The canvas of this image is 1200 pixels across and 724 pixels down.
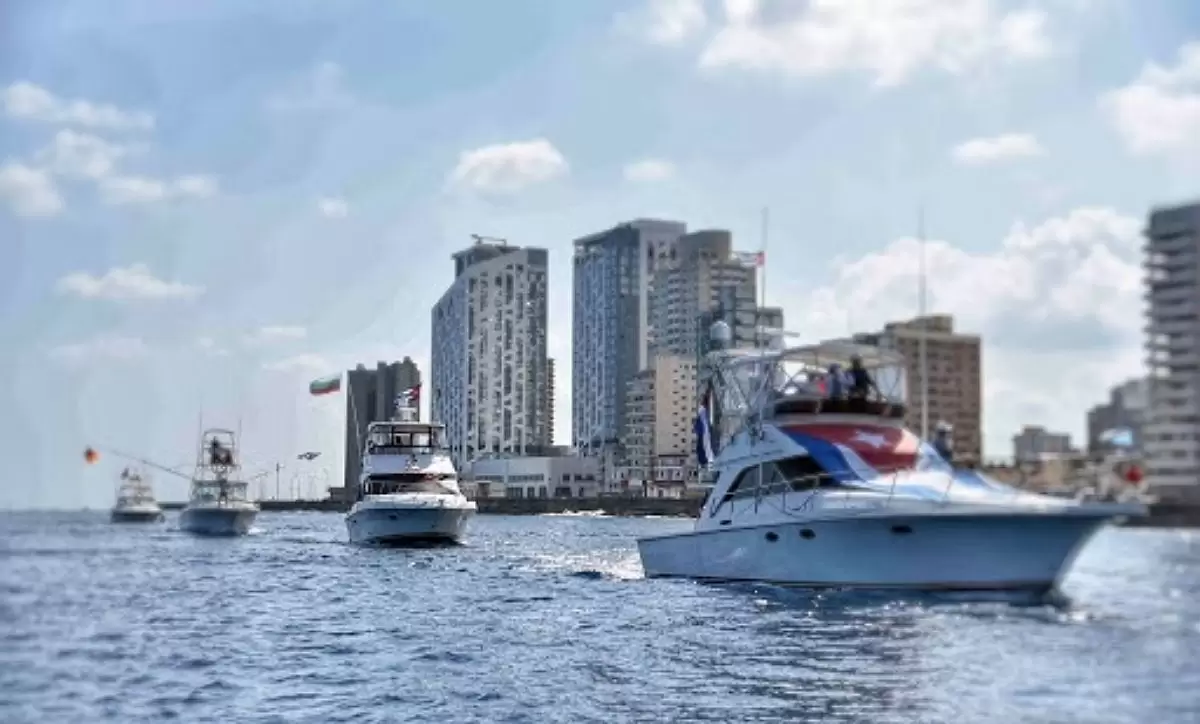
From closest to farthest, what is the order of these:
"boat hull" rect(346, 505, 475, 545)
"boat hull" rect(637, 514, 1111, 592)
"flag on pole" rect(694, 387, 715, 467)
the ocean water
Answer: the ocean water, "boat hull" rect(637, 514, 1111, 592), "flag on pole" rect(694, 387, 715, 467), "boat hull" rect(346, 505, 475, 545)

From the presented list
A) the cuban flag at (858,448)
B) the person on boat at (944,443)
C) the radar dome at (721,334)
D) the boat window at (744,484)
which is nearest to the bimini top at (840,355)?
the person on boat at (944,443)

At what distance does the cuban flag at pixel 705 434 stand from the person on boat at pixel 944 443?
16.8 m

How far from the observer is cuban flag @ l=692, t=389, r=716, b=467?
1257 inches

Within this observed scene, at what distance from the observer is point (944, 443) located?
1399 centimetres

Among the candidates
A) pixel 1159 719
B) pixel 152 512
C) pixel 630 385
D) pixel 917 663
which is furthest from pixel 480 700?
pixel 630 385

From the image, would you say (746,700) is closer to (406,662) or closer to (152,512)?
(406,662)

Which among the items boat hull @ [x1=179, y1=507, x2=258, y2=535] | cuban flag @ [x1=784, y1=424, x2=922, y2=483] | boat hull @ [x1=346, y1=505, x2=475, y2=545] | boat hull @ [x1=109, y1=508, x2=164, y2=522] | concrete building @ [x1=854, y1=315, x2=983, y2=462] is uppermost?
concrete building @ [x1=854, y1=315, x2=983, y2=462]

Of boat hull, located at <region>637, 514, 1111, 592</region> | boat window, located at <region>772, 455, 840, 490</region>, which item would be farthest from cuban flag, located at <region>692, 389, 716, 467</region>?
boat window, located at <region>772, 455, 840, 490</region>

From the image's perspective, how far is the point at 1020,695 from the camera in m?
12.2

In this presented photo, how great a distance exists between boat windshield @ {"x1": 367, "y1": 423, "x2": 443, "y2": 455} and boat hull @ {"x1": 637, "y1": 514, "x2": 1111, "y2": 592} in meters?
30.4

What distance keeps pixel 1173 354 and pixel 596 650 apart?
13.3 metres

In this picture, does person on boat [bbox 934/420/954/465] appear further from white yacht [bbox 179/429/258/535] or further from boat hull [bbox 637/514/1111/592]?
white yacht [bbox 179/429/258/535]

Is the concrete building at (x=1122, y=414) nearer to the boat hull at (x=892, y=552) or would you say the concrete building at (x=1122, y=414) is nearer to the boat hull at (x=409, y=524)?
the boat hull at (x=892, y=552)

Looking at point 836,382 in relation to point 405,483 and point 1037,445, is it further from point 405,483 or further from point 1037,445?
point 405,483
